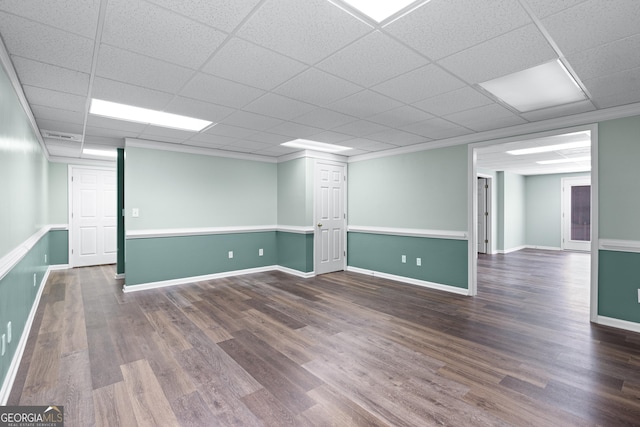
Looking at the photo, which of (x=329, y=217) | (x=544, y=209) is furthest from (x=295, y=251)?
(x=544, y=209)

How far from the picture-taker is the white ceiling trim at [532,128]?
3190 mm

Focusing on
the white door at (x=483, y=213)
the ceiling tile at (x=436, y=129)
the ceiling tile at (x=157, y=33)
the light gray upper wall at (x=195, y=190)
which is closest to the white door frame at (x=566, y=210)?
the white door at (x=483, y=213)

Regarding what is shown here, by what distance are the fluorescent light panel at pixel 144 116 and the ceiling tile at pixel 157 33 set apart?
140 cm

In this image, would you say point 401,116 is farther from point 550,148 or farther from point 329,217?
point 550,148

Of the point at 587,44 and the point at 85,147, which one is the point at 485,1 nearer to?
the point at 587,44

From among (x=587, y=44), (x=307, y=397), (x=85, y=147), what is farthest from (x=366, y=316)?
(x=85, y=147)

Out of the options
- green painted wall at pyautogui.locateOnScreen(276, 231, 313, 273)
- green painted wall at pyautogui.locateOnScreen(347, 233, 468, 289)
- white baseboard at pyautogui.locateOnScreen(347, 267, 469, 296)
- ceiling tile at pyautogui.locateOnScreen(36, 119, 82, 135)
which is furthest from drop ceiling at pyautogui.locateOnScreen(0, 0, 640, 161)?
green painted wall at pyautogui.locateOnScreen(276, 231, 313, 273)

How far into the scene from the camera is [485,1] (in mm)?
1595

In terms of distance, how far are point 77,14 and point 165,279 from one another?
4120 millimetres

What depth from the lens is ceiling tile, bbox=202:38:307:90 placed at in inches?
81.3

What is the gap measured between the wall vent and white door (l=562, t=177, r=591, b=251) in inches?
452

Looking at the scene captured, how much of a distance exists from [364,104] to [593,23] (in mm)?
1756

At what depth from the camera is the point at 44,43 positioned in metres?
1.97

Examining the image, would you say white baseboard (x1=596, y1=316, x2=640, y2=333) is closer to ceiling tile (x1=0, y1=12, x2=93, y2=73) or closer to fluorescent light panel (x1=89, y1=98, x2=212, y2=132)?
fluorescent light panel (x1=89, y1=98, x2=212, y2=132)
